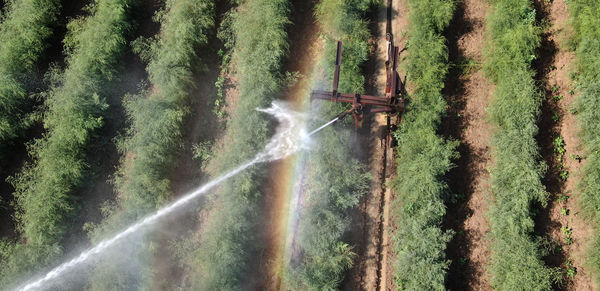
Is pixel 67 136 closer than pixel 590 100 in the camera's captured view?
No

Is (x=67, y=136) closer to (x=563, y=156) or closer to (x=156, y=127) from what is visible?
(x=156, y=127)

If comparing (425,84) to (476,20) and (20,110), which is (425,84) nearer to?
(476,20)

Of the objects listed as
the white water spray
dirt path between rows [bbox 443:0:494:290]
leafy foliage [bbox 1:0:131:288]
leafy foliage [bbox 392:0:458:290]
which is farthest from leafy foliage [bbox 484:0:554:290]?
leafy foliage [bbox 1:0:131:288]

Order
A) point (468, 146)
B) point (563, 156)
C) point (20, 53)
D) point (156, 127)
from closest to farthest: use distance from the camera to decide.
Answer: point (563, 156), point (468, 146), point (156, 127), point (20, 53)

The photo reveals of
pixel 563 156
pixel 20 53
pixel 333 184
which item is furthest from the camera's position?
pixel 20 53

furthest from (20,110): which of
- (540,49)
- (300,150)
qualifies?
(540,49)

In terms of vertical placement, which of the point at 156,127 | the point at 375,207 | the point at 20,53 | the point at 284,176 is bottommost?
the point at 375,207

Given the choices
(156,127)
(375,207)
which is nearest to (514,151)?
(375,207)
